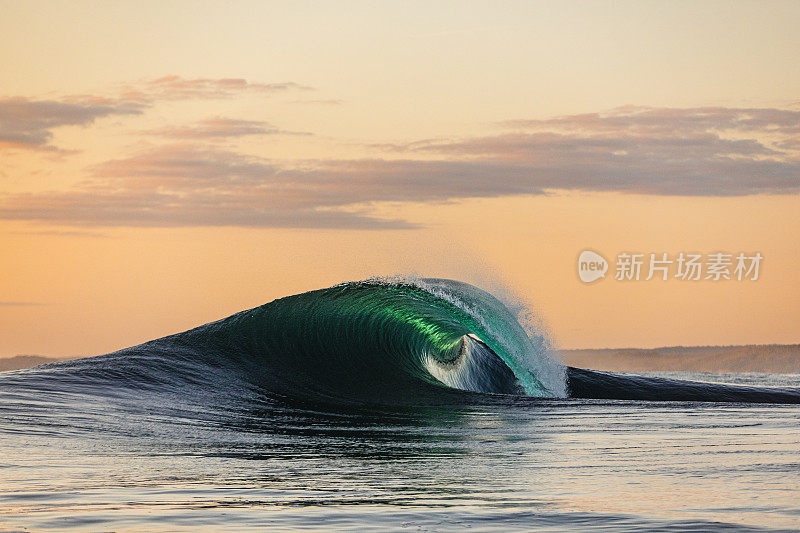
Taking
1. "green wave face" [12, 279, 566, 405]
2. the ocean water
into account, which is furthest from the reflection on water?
"green wave face" [12, 279, 566, 405]

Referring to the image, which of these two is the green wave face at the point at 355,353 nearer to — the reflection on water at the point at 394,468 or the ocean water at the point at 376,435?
the ocean water at the point at 376,435

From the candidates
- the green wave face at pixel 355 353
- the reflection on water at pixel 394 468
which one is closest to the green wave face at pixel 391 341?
the green wave face at pixel 355 353

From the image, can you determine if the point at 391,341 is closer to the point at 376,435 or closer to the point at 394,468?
the point at 376,435

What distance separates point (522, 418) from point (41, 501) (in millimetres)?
6026

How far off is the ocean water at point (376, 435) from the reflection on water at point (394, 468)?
0.02 meters

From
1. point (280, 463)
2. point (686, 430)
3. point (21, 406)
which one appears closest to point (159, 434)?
point (21, 406)

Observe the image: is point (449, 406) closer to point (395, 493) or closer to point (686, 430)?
point (686, 430)

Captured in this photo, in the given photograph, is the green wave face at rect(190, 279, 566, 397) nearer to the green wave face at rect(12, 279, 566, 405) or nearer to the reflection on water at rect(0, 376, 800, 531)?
the green wave face at rect(12, 279, 566, 405)

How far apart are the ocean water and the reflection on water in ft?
0.08

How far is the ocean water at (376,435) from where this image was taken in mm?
4625

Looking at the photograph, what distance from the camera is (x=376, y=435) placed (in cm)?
862

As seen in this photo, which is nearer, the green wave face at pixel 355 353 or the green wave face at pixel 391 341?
the green wave face at pixel 355 353

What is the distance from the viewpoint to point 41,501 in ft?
15.9

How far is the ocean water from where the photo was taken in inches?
182
